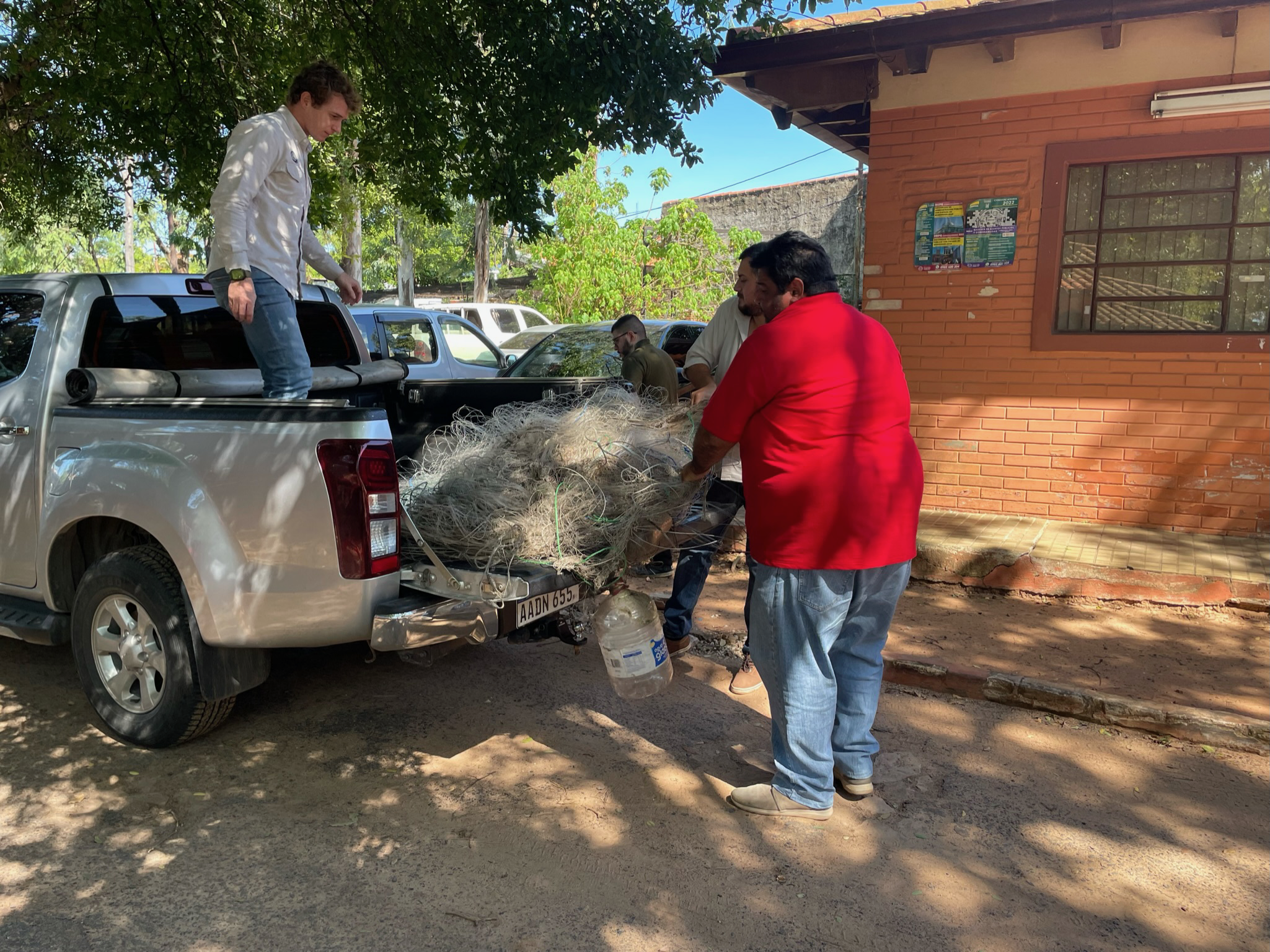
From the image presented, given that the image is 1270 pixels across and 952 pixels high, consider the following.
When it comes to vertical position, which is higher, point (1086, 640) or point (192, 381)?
point (192, 381)

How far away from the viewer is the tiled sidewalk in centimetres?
598

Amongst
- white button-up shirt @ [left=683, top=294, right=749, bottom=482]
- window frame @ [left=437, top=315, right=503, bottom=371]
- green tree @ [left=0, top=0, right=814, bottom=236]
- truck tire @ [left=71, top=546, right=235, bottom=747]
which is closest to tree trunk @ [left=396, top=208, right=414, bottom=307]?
window frame @ [left=437, top=315, right=503, bottom=371]

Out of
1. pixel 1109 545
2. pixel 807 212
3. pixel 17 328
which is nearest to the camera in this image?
pixel 17 328

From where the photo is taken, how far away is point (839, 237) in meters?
24.2

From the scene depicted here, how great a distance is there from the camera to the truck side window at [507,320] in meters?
19.5

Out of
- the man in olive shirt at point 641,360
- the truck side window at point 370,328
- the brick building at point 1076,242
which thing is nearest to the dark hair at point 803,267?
the man in olive shirt at point 641,360

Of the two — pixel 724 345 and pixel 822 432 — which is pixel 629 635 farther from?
pixel 724 345

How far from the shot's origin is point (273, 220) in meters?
4.01

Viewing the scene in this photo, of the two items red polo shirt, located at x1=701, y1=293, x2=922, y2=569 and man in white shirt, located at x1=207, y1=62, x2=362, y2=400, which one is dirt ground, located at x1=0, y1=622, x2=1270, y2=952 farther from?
man in white shirt, located at x1=207, y1=62, x2=362, y2=400

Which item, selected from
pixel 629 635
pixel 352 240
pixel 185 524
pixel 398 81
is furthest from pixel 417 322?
pixel 352 240

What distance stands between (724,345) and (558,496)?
1.68 metres

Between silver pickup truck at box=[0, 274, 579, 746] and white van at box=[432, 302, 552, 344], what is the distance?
13.9 m

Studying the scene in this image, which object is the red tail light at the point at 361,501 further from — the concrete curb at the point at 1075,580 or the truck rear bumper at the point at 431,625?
the concrete curb at the point at 1075,580

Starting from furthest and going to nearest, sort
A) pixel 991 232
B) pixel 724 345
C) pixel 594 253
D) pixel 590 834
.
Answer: pixel 594 253 → pixel 991 232 → pixel 724 345 → pixel 590 834
